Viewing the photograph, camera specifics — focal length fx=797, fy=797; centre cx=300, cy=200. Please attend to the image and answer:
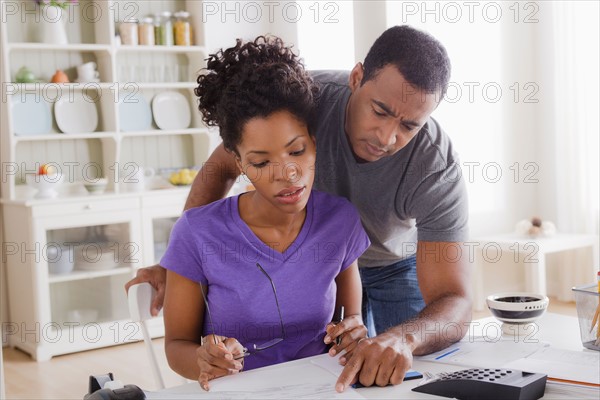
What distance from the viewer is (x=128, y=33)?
4512mm

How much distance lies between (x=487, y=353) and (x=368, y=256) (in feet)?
2.36

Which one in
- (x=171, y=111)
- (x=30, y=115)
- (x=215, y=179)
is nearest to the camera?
(x=215, y=179)

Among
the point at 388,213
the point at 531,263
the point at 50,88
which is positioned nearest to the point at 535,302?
the point at 388,213

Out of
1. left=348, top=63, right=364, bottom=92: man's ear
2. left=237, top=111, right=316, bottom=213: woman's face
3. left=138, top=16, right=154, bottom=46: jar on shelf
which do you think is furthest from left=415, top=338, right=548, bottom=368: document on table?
left=138, top=16, right=154, bottom=46: jar on shelf

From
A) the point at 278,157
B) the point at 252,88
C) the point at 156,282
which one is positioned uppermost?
the point at 252,88

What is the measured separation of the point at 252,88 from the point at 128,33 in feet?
10.3

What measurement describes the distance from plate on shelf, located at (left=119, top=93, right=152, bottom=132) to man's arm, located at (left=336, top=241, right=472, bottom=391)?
313 cm

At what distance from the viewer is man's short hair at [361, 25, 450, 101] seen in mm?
1672

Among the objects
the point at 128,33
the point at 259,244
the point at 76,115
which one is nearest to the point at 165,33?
the point at 128,33

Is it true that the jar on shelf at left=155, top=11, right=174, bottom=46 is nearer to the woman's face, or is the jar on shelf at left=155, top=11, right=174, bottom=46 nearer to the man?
the man

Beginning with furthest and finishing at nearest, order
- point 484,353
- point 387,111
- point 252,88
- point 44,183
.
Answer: point 44,183, point 387,111, point 252,88, point 484,353

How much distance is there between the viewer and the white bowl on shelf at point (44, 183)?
4141 mm

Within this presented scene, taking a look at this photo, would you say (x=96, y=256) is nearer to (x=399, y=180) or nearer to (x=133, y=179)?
(x=133, y=179)

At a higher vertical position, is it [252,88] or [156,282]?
[252,88]
